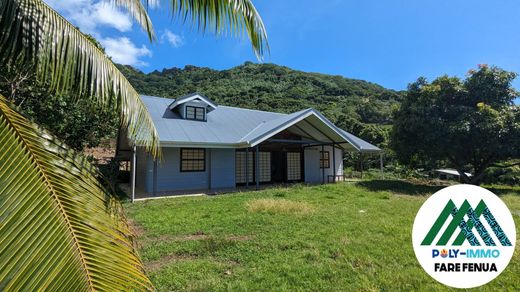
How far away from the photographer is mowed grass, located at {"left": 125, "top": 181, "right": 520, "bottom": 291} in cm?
412

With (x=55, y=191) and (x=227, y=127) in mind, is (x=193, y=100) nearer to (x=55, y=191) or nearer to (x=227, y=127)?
(x=227, y=127)

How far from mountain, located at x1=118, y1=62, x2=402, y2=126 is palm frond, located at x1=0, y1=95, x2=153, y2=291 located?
3419 centimetres

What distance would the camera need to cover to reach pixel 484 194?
4.79 m

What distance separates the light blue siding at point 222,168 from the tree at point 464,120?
10380mm

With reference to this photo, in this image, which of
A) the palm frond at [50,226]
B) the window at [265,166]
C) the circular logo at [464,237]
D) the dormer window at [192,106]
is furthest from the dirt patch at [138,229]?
the window at [265,166]

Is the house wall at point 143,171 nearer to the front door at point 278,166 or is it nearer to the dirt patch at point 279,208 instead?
the dirt patch at point 279,208

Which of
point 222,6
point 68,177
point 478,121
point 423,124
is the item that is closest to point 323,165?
point 423,124

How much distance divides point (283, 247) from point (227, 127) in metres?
11.5

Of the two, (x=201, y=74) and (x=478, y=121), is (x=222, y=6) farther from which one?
(x=201, y=74)

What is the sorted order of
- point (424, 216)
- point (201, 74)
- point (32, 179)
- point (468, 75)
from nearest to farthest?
point (32, 179)
point (424, 216)
point (468, 75)
point (201, 74)

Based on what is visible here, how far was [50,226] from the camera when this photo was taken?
157cm

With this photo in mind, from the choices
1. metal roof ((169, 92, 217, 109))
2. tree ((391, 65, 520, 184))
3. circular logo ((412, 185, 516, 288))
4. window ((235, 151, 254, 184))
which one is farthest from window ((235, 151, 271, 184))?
circular logo ((412, 185, 516, 288))

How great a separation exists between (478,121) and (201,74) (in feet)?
140

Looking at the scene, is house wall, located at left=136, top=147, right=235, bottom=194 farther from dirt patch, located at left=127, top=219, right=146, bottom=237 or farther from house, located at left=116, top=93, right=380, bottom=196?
dirt patch, located at left=127, top=219, right=146, bottom=237
